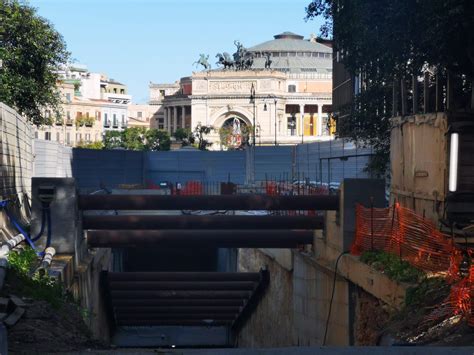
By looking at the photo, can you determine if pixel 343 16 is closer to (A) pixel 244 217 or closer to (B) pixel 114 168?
(A) pixel 244 217

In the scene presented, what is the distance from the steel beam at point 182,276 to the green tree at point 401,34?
11.7m

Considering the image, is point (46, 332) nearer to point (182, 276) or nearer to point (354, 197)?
point (354, 197)

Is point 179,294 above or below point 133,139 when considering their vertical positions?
below

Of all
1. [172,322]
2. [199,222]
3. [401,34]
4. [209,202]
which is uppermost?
[401,34]

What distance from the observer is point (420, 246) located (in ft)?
59.7

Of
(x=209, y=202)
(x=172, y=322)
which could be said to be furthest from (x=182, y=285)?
(x=209, y=202)

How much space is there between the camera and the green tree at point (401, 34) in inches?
781

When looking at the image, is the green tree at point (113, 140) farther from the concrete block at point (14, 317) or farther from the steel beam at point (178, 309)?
the concrete block at point (14, 317)

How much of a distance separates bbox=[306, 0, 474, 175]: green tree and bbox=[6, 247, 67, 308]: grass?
797 cm

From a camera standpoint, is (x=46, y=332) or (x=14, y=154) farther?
(x=14, y=154)

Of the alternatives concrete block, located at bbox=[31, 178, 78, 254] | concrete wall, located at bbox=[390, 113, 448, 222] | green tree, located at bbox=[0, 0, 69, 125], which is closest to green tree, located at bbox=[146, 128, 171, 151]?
green tree, located at bbox=[0, 0, 69, 125]

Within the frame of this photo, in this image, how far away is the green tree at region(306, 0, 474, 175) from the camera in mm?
19828

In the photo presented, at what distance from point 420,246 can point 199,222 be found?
348 inches

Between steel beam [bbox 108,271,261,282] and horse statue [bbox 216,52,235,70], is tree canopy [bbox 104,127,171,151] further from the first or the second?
steel beam [bbox 108,271,261,282]
